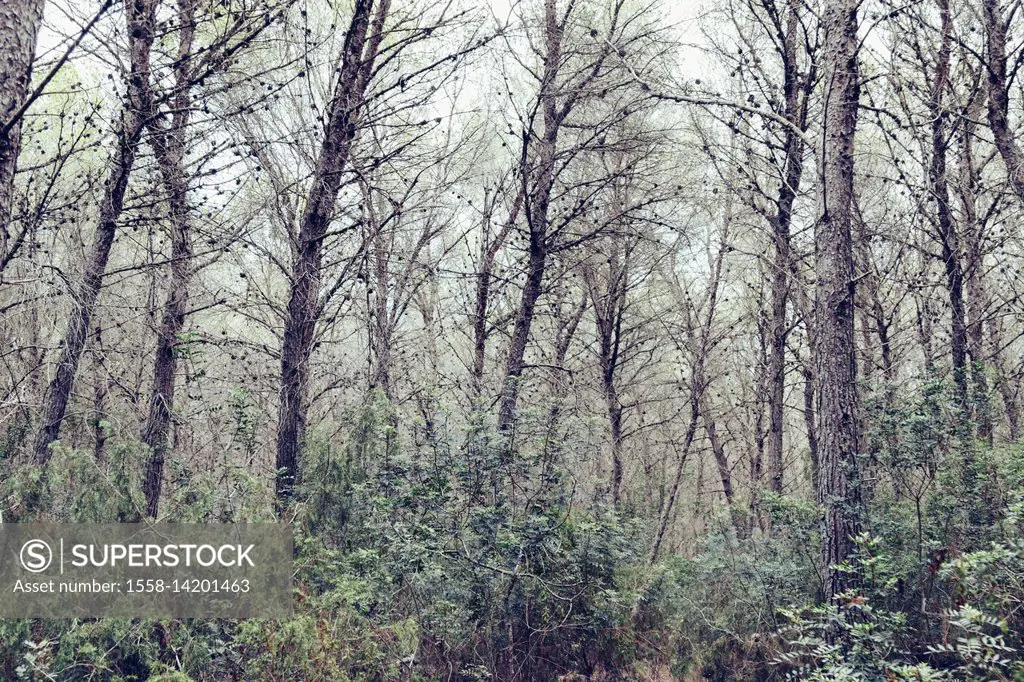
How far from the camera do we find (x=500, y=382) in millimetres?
10484

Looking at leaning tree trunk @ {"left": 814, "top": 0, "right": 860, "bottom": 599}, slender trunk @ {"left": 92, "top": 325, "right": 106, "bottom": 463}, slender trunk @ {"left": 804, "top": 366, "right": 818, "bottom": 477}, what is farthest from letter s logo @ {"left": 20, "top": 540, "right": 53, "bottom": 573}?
slender trunk @ {"left": 804, "top": 366, "right": 818, "bottom": 477}

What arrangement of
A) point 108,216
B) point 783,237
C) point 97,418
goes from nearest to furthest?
1. point 97,418
2. point 108,216
3. point 783,237

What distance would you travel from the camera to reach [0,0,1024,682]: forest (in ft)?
18.3

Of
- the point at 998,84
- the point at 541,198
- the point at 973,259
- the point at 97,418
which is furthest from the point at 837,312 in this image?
the point at 97,418

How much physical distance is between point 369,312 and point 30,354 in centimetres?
549

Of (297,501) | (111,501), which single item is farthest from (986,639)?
(111,501)

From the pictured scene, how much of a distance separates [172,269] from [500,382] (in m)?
4.37

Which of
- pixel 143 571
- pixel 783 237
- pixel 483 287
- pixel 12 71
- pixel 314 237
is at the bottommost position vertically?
pixel 143 571

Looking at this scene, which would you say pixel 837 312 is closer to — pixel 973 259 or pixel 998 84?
pixel 973 259

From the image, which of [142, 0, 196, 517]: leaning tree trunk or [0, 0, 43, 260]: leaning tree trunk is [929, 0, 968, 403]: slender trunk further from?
[0, 0, 43, 260]: leaning tree trunk

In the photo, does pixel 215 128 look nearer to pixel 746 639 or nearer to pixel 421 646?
pixel 421 646

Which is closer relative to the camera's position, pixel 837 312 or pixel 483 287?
pixel 837 312

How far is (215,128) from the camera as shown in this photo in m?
7.25

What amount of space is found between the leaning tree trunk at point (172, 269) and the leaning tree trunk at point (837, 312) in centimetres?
529
